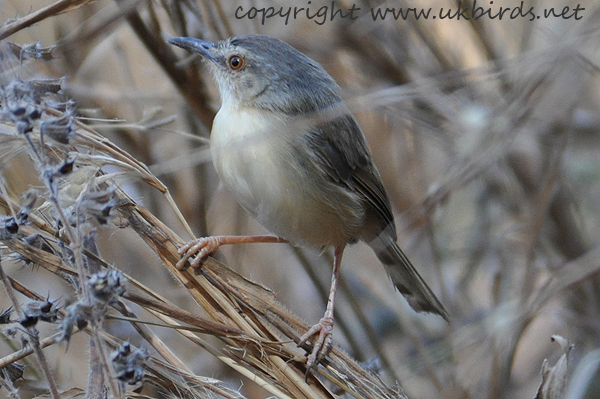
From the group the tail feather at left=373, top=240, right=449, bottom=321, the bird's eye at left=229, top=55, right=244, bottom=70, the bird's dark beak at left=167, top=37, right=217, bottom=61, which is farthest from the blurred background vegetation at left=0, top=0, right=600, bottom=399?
the bird's eye at left=229, top=55, right=244, bottom=70

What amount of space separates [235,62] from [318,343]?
180 cm

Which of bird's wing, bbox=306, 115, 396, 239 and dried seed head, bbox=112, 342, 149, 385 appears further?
bird's wing, bbox=306, 115, 396, 239

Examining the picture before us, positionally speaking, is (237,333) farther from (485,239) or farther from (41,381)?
(485,239)

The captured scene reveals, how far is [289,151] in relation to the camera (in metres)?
3.17

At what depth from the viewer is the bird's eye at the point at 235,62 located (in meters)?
3.56

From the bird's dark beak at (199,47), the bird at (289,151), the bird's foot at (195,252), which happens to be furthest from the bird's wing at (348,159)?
the bird's foot at (195,252)

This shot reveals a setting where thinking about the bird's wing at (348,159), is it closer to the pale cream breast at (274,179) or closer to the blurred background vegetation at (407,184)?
the pale cream breast at (274,179)

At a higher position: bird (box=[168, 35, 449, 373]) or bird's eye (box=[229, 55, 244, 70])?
bird's eye (box=[229, 55, 244, 70])

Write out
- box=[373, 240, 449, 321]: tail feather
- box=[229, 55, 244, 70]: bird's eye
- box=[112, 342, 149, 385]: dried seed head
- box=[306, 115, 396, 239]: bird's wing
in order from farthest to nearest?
box=[373, 240, 449, 321]: tail feather, box=[229, 55, 244, 70]: bird's eye, box=[306, 115, 396, 239]: bird's wing, box=[112, 342, 149, 385]: dried seed head

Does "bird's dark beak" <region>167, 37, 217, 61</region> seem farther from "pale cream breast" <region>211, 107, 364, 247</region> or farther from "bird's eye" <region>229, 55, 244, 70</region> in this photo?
"pale cream breast" <region>211, 107, 364, 247</region>

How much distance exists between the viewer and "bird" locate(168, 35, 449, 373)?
314cm

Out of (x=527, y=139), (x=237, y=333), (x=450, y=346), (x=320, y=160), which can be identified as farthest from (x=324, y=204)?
(x=527, y=139)

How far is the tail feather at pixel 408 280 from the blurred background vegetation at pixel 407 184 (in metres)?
0.22

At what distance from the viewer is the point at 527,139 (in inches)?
192
